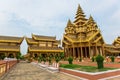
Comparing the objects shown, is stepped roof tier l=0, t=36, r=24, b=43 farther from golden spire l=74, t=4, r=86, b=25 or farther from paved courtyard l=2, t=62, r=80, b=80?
paved courtyard l=2, t=62, r=80, b=80

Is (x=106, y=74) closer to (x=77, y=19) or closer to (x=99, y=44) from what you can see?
(x=99, y=44)

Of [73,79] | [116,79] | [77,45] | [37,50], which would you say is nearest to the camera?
[116,79]

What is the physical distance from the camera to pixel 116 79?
9.32 metres

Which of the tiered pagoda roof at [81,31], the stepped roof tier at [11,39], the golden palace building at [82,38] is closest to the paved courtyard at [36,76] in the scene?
the golden palace building at [82,38]

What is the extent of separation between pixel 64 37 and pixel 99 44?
1052cm

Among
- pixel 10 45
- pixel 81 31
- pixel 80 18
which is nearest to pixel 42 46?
pixel 10 45

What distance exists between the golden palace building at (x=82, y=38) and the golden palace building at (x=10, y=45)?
15517 mm

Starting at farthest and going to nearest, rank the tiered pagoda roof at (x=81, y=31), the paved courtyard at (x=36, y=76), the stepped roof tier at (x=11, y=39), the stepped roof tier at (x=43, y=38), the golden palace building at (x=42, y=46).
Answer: the stepped roof tier at (x=43, y=38) → the golden palace building at (x=42, y=46) → the stepped roof tier at (x=11, y=39) → the tiered pagoda roof at (x=81, y=31) → the paved courtyard at (x=36, y=76)

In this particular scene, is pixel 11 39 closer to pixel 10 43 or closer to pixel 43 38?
pixel 10 43

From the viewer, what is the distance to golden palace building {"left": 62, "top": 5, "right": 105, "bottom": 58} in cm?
3553

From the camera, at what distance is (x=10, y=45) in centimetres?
4309

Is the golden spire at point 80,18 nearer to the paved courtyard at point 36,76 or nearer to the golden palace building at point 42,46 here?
the golden palace building at point 42,46

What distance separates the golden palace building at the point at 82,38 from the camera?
117ft

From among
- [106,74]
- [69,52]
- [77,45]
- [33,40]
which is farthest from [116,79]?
[33,40]
